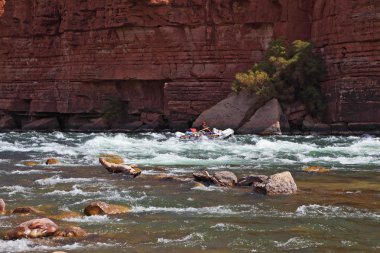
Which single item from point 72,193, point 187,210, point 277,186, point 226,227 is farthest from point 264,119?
point 226,227

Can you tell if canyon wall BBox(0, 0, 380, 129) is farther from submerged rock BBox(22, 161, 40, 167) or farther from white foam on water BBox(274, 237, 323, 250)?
white foam on water BBox(274, 237, 323, 250)

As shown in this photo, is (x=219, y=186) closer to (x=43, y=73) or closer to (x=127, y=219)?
(x=127, y=219)

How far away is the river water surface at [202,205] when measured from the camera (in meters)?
10.8

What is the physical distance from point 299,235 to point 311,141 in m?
23.4

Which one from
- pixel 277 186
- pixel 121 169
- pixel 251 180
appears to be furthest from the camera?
pixel 121 169

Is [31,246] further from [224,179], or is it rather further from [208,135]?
[208,135]

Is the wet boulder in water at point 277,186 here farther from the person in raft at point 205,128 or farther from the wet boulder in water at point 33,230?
the person in raft at point 205,128

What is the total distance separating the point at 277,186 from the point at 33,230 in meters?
6.67

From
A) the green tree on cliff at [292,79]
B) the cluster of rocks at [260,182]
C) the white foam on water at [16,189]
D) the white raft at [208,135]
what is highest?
the green tree on cliff at [292,79]

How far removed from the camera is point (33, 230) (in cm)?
1123

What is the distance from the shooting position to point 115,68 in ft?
165

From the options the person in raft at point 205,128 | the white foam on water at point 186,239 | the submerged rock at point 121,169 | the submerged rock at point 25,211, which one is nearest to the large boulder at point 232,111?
the person in raft at point 205,128

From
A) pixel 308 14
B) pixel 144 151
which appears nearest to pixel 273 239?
pixel 144 151

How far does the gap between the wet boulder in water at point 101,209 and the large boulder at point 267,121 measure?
86.8 feet
